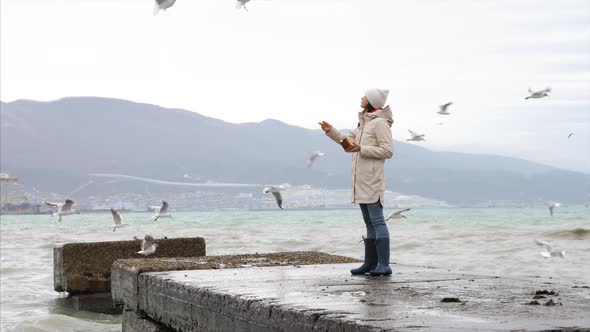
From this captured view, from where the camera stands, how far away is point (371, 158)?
22.8 feet

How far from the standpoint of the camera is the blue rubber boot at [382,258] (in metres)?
6.95

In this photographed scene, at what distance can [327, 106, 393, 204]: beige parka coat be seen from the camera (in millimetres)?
6879

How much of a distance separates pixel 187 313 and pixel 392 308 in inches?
71.4

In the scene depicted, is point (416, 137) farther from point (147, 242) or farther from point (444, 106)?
point (147, 242)

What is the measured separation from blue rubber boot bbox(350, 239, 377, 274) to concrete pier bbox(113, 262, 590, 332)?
4.7 inches

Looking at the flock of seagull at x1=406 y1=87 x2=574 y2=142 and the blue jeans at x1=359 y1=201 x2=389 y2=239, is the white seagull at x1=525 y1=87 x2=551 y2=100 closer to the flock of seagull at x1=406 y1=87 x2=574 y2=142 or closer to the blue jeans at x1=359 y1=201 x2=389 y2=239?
the flock of seagull at x1=406 y1=87 x2=574 y2=142

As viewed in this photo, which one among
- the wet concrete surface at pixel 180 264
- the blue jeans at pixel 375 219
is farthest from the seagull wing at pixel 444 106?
the blue jeans at pixel 375 219

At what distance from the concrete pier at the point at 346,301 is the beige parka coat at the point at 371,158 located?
659mm

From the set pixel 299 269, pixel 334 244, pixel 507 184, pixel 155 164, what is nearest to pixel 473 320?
pixel 299 269

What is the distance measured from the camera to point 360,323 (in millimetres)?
4074

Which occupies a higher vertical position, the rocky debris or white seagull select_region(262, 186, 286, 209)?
white seagull select_region(262, 186, 286, 209)

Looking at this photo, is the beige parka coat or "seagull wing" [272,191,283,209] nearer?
the beige parka coat

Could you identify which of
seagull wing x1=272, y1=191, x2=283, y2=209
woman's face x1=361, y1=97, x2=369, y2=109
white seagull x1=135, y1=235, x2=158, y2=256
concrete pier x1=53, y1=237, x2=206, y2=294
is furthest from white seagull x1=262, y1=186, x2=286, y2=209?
concrete pier x1=53, y1=237, x2=206, y2=294

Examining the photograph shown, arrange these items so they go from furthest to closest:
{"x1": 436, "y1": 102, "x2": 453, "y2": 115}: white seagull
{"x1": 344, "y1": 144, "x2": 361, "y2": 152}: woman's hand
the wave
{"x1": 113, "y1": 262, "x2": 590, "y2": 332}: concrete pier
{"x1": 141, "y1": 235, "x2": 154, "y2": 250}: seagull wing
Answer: the wave
{"x1": 436, "y1": 102, "x2": 453, "y2": 115}: white seagull
{"x1": 141, "y1": 235, "x2": 154, "y2": 250}: seagull wing
{"x1": 344, "y1": 144, "x2": 361, "y2": 152}: woman's hand
{"x1": 113, "y1": 262, "x2": 590, "y2": 332}: concrete pier
